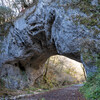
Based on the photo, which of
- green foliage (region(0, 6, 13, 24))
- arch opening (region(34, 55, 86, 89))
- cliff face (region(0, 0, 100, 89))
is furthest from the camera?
arch opening (region(34, 55, 86, 89))

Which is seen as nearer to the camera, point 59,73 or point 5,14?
point 5,14

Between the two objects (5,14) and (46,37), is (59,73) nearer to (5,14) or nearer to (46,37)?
(46,37)

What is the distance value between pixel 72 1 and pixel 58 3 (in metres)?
0.86

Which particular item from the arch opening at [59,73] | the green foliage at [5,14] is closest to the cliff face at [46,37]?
the green foliage at [5,14]

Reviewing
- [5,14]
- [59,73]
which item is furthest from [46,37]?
[59,73]

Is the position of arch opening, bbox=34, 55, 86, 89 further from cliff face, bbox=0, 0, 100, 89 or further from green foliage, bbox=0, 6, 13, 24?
green foliage, bbox=0, 6, 13, 24

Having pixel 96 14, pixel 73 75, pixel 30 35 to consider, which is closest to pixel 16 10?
pixel 30 35

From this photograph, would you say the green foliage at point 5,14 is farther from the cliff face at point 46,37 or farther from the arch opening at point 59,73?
the arch opening at point 59,73

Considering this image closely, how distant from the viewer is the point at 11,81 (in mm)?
10930

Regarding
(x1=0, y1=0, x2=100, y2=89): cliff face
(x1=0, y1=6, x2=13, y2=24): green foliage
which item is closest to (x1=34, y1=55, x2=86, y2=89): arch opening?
(x1=0, y1=0, x2=100, y2=89): cliff face

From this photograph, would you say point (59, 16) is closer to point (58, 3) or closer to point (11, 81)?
point (58, 3)

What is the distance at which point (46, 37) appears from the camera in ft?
29.5

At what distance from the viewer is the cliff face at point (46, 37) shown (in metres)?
5.90

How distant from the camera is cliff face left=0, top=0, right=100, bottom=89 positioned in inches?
232
